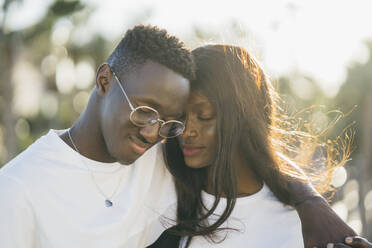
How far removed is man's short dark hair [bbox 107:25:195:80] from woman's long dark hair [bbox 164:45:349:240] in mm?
248

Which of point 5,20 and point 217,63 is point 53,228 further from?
point 5,20

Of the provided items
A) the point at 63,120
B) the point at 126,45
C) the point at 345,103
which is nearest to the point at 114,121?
the point at 126,45

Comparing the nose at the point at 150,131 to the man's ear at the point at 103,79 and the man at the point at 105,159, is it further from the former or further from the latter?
the man's ear at the point at 103,79

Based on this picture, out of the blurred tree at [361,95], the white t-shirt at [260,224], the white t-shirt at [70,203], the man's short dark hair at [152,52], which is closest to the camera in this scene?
the white t-shirt at [70,203]

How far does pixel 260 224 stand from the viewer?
120 inches

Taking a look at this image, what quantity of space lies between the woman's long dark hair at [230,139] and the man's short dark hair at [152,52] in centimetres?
25

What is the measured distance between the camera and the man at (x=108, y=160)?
252cm

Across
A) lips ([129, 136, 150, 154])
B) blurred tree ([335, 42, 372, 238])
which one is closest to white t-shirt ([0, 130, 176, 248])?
lips ([129, 136, 150, 154])

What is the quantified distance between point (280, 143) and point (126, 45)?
137cm

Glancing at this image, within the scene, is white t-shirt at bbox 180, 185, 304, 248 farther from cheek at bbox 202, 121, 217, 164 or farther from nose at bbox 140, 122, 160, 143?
nose at bbox 140, 122, 160, 143

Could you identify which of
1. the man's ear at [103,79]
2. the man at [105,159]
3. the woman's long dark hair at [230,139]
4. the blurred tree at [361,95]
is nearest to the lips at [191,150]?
the woman's long dark hair at [230,139]

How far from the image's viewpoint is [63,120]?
94.3 ft

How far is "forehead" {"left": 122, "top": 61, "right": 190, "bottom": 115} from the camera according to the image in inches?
104

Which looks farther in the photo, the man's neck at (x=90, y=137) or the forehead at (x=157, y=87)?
the man's neck at (x=90, y=137)
